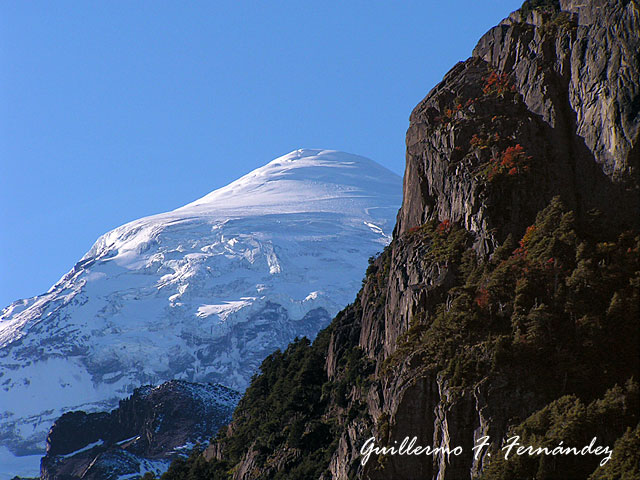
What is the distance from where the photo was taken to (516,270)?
188ft

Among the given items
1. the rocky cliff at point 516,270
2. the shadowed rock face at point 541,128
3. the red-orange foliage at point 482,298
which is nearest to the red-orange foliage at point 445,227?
the rocky cliff at point 516,270

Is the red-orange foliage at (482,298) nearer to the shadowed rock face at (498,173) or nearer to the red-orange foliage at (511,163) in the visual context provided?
the shadowed rock face at (498,173)

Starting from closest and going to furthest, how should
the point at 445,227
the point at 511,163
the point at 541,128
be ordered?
the point at 511,163 < the point at 541,128 < the point at 445,227

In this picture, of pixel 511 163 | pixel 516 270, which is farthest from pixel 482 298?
pixel 511 163

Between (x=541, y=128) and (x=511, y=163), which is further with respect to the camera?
(x=541, y=128)

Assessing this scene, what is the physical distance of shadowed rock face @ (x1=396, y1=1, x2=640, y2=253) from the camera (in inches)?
2330

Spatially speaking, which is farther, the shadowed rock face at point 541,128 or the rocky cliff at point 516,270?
the shadowed rock face at point 541,128

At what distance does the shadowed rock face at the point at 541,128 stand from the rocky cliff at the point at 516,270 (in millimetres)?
89

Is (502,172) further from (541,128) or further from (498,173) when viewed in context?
(541,128)

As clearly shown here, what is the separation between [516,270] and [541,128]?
952 centimetres

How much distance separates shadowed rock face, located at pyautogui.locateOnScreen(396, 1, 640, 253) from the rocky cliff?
89 mm

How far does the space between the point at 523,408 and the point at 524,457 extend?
2.72 m

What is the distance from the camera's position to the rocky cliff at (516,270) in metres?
52.5

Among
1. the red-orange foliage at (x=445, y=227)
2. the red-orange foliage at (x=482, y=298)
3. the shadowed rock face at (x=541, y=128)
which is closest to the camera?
the red-orange foliage at (x=482, y=298)
